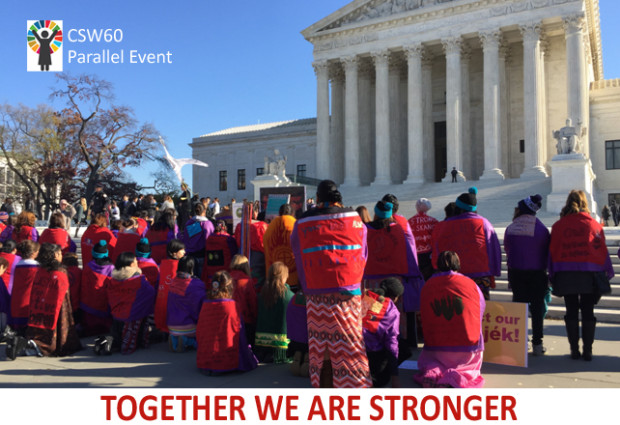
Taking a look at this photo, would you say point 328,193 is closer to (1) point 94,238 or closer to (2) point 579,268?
(2) point 579,268

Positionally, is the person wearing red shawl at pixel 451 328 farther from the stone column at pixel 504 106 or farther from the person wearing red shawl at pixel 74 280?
the stone column at pixel 504 106

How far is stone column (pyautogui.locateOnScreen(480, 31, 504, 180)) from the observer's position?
3256 centimetres

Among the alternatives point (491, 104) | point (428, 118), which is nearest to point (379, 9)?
point (428, 118)

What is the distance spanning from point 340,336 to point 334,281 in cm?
52

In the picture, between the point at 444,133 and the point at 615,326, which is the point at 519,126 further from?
the point at 615,326

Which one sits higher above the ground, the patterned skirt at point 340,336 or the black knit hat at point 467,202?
the black knit hat at point 467,202

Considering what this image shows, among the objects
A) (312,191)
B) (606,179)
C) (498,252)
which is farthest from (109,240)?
(606,179)

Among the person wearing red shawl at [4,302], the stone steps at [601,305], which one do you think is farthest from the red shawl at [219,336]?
the stone steps at [601,305]

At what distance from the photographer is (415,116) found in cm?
3569

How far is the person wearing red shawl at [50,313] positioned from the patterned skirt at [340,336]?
425 centimetres

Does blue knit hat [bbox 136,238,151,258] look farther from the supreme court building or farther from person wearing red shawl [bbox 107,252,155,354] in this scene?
the supreme court building

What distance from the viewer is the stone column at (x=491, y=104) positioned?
3256 cm

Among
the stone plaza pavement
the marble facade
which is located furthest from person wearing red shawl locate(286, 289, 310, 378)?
the marble facade

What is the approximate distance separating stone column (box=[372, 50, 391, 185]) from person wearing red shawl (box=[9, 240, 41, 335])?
30.0 m
